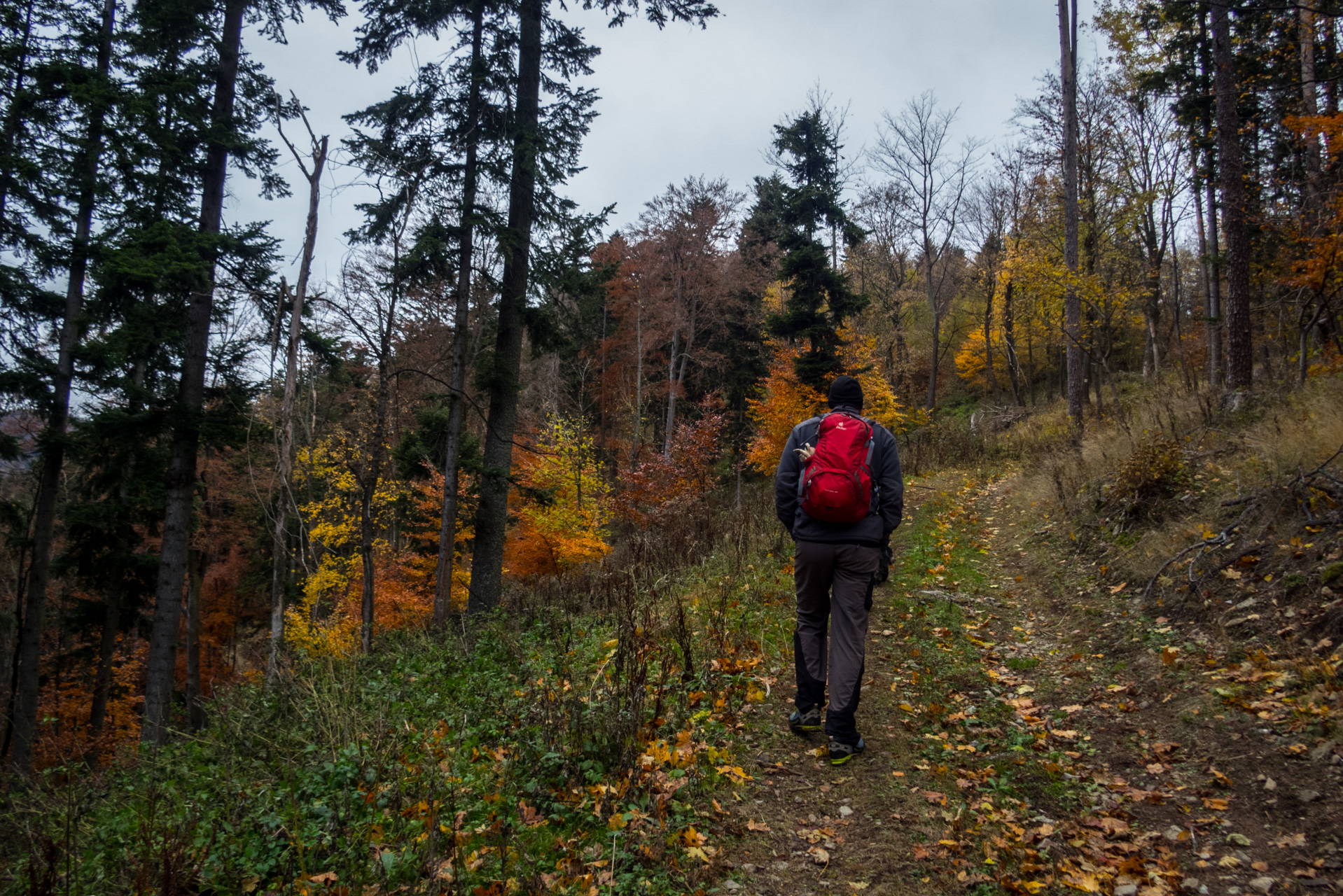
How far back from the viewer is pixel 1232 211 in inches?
390

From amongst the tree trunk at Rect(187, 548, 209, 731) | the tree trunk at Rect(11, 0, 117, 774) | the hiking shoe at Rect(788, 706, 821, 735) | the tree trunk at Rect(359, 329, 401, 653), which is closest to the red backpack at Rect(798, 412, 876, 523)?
the hiking shoe at Rect(788, 706, 821, 735)

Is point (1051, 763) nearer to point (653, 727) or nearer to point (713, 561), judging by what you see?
point (653, 727)

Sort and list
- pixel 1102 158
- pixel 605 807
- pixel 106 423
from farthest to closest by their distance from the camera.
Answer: pixel 1102 158
pixel 106 423
pixel 605 807

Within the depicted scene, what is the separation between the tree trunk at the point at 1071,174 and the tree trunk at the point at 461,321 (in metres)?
13.7

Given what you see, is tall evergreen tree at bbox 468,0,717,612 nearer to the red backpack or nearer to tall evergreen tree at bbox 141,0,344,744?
tall evergreen tree at bbox 141,0,344,744

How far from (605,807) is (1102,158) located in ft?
72.7

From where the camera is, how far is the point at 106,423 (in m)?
10.7

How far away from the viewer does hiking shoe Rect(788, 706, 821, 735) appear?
168 inches

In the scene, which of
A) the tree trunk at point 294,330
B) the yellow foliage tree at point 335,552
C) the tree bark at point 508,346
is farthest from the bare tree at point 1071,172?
the yellow foliage tree at point 335,552

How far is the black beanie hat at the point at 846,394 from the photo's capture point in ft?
13.9

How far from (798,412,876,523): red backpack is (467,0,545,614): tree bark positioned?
25.5 ft

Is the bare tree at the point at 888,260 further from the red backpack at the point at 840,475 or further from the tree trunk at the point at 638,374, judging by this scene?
the red backpack at the point at 840,475

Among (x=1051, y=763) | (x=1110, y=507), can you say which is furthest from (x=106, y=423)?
(x=1110, y=507)

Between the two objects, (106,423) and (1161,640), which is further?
(106,423)
